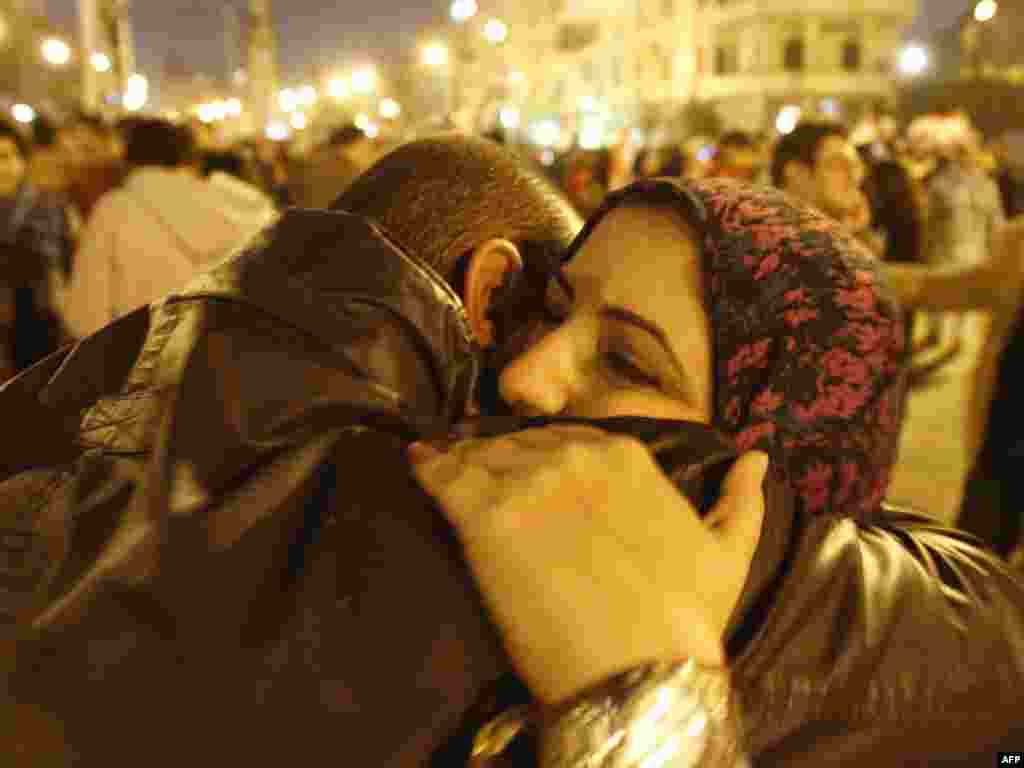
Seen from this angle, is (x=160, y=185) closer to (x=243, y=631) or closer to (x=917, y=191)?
(x=243, y=631)

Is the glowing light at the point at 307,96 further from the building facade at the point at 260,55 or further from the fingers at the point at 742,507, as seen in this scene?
the fingers at the point at 742,507

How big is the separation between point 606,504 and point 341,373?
270 mm

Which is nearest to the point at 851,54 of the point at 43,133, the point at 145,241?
the point at 43,133

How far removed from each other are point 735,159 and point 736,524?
7.97m

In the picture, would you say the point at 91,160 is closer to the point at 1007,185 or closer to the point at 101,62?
the point at 1007,185

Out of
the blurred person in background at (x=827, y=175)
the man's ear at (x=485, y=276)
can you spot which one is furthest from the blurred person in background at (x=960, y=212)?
the man's ear at (x=485, y=276)

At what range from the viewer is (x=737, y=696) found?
3.30 feet

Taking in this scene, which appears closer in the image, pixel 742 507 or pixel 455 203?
pixel 742 507

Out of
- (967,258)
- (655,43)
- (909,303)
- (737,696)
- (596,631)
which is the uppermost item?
(655,43)

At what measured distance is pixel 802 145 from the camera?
6176 mm

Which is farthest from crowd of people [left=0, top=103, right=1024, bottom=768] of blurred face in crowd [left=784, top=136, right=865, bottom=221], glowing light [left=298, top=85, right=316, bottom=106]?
glowing light [left=298, top=85, right=316, bottom=106]

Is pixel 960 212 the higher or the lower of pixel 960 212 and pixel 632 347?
the lower

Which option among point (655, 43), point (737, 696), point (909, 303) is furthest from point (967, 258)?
point (655, 43)

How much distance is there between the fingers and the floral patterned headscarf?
13.6 inches
